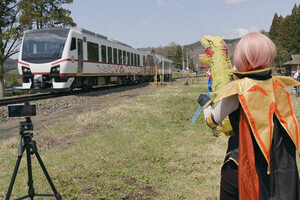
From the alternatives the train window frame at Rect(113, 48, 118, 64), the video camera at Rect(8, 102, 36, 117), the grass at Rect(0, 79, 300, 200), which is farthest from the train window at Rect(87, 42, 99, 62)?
the video camera at Rect(8, 102, 36, 117)

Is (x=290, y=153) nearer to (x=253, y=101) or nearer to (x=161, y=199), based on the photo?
(x=253, y=101)

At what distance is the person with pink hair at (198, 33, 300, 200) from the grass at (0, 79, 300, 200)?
1868mm

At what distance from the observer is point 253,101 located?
6.19 ft

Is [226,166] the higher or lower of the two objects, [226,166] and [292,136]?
the lower

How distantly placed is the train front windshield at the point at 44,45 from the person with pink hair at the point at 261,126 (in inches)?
535

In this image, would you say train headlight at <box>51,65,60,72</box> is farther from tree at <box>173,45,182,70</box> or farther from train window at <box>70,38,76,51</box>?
tree at <box>173,45,182,70</box>

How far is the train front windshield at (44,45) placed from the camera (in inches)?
573

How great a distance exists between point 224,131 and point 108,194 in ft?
10.4

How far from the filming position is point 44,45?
14.8m

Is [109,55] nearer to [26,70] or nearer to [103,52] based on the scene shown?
[103,52]

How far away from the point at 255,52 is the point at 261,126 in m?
0.48

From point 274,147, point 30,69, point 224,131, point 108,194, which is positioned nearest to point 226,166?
point 274,147

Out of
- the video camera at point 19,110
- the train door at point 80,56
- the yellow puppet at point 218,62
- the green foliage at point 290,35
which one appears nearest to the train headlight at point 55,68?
the train door at point 80,56

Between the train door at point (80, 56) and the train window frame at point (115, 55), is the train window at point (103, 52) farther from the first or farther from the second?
the train door at point (80, 56)
